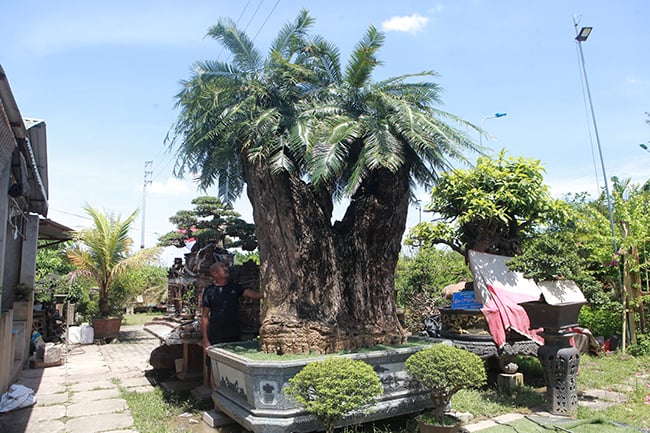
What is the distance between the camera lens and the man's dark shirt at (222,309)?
6715 millimetres

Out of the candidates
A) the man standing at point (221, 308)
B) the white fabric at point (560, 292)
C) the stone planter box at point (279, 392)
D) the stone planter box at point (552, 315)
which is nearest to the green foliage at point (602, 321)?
the white fabric at point (560, 292)

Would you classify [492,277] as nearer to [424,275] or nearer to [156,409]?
[424,275]

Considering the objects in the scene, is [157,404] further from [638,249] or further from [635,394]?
[638,249]

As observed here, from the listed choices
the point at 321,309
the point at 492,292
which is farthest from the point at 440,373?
the point at 492,292

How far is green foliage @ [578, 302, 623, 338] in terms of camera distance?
32.1 feet

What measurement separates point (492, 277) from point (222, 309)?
13.9 feet

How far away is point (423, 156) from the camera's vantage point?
257 inches

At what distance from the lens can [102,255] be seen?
1407 centimetres

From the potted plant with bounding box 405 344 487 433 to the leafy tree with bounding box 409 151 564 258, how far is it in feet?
10.3

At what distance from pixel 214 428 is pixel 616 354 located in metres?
8.11

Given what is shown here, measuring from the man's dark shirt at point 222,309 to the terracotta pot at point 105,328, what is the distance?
27.8ft

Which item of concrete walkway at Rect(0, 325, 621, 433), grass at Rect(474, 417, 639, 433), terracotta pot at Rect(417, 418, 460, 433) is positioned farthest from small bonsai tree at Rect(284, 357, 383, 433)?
grass at Rect(474, 417, 639, 433)

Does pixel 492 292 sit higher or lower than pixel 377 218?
lower

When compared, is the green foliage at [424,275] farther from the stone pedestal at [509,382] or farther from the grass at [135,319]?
the grass at [135,319]
